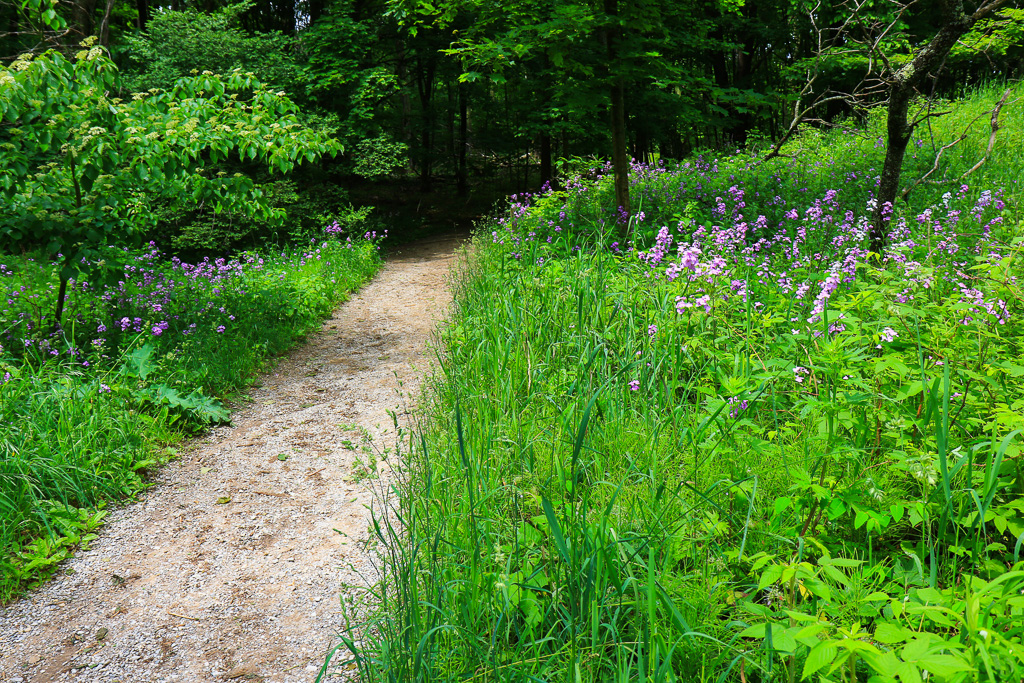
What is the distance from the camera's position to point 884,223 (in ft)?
15.7

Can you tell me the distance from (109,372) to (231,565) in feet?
6.76

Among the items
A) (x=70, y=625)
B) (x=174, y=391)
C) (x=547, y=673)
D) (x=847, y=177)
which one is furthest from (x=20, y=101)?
(x=847, y=177)

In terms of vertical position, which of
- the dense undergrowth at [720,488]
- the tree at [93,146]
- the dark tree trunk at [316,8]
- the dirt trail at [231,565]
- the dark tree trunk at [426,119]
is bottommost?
the dirt trail at [231,565]

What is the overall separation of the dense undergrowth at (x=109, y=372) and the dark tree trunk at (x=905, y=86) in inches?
193

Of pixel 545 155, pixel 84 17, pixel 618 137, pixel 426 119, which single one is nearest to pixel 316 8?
pixel 426 119

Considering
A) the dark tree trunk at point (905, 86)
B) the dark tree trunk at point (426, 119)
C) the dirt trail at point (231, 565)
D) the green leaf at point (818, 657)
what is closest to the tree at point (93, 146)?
the dirt trail at point (231, 565)

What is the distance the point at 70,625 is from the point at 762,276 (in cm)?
406

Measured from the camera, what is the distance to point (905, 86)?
440 cm

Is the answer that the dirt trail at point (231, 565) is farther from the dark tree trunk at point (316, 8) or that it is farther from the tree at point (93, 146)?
the dark tree trunk at point (316, 8)

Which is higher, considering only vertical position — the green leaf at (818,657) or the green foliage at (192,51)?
the green foliage at (192,51)

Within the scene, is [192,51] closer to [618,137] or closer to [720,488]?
[618,137]

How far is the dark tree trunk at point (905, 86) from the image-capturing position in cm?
418

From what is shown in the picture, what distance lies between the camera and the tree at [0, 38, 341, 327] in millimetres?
4117

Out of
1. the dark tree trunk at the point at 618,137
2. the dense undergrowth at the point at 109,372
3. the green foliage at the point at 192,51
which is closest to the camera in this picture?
the dense undergrowth at the point at 109,372
